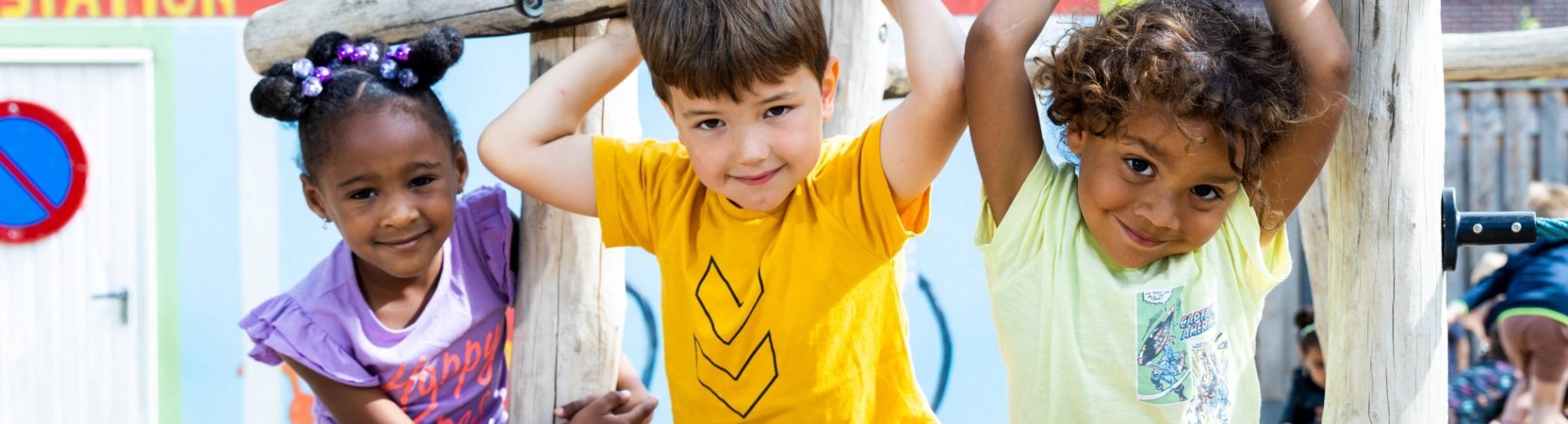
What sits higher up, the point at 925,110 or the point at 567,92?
the point at 567,92

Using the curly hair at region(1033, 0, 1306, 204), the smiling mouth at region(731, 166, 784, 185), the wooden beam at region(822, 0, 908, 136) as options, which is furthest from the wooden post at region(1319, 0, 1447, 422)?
the wooden beam at region(822, 0, 908, 136)

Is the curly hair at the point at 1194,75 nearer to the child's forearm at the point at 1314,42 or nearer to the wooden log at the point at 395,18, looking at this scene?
the child's forearm at the point at 1314,42

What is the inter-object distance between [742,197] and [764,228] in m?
0.10

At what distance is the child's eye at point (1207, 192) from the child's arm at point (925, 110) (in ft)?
1.18

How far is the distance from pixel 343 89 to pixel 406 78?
0.12m

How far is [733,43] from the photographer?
6.40 feet

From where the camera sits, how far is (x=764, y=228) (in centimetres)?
214

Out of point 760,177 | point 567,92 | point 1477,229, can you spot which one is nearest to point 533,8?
point 567,92

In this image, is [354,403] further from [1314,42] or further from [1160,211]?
[1314,42]

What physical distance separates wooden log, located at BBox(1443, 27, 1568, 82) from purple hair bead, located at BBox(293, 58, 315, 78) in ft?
9.40

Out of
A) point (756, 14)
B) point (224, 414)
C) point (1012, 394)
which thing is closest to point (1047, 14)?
point (756, 14)

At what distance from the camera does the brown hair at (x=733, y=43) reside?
76.9 inches

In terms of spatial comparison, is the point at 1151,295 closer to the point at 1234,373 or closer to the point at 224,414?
the point at 1234,373

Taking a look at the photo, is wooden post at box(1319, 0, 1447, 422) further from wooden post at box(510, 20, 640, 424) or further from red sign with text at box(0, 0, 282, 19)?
red sign with text at box(0, 0, 282, 19)
